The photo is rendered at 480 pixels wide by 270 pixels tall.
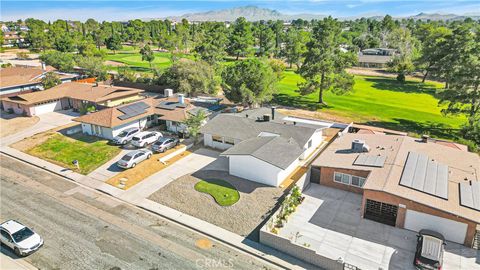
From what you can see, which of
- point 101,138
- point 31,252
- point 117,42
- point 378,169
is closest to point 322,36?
point 378,169

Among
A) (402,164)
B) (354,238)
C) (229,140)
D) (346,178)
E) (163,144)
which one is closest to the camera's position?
(354,238)

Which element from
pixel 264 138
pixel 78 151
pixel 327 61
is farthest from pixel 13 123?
pixel 327 61

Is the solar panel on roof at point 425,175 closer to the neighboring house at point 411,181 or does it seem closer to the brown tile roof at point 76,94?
the neighboring house at point 411,181

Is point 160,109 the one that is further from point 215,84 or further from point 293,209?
point 293,209

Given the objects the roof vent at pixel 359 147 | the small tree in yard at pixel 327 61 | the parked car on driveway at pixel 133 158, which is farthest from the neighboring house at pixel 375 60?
the parked car on driveway at pixel 133 158

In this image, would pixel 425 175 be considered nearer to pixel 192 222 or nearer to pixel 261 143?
pixel 261 143

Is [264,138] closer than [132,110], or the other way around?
[264,138]

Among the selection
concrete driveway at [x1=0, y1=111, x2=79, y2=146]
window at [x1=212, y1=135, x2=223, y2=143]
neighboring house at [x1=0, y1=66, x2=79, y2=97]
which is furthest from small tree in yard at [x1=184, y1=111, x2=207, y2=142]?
neighboring house at [x1=0, y1=66, x2=79, y2=97]
